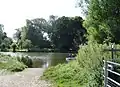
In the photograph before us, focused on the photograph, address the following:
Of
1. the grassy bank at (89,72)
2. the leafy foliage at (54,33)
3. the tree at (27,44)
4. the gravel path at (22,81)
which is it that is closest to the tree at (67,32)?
the leafy foliage at (54,33)

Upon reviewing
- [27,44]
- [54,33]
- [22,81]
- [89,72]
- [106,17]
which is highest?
[54,33]

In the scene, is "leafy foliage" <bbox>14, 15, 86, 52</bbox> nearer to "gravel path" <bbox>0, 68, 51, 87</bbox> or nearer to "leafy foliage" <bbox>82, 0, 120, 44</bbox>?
"leafy foliage" <bbox>82, 0, 120, 44</bbox>

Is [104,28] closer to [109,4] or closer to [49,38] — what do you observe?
[109,4]

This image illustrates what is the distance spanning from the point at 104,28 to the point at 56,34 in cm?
7489

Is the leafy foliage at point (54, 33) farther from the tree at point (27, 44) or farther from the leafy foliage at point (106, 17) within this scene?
the leafy foliage at point (106, 17)

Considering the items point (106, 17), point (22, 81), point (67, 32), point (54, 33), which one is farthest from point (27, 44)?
point (22, 81)

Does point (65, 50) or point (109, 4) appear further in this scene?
point (65, 50)

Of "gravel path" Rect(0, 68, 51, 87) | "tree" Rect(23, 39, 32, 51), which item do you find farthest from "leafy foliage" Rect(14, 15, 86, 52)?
"gravel path" Rect(0, 68, 51, 87)

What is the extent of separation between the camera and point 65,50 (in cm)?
9712

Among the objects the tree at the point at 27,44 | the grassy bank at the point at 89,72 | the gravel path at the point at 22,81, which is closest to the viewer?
the grassy bank at the point at 89,72

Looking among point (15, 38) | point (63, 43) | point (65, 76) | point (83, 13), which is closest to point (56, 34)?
point (63, 43)

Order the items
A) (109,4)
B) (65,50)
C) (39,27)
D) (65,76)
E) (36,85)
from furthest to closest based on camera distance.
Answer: (39,27), (65,50), (109,4), (65,76), (36,85)

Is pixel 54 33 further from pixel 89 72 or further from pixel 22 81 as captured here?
pixel 89 72

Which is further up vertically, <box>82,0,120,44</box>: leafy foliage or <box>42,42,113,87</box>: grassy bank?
<box>82,0,120,44</box>: leafy foliage
